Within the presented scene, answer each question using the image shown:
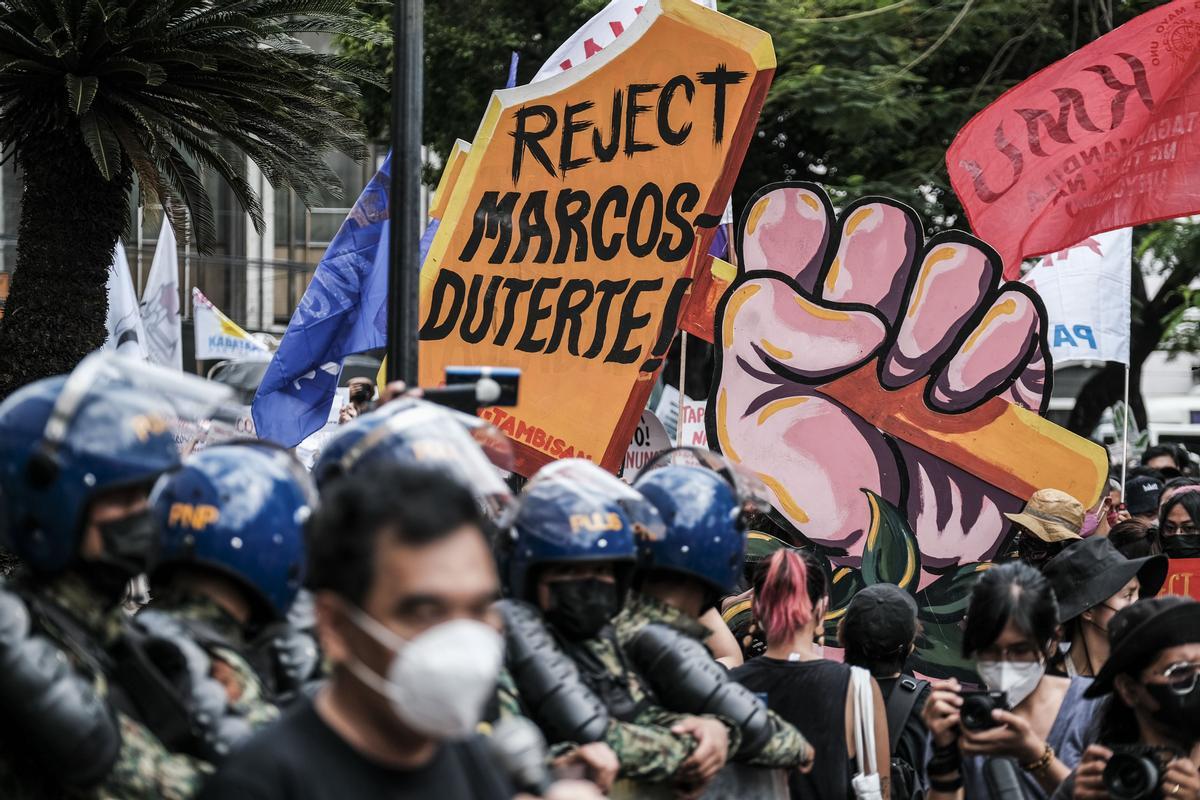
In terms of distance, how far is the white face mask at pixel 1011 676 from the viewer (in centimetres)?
452

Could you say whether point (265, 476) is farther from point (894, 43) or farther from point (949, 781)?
point (894, 43)

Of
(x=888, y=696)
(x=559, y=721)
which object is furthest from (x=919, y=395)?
(x=559, y=721)

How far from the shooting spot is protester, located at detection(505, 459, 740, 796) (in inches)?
158

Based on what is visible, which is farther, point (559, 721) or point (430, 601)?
point (559, 721)

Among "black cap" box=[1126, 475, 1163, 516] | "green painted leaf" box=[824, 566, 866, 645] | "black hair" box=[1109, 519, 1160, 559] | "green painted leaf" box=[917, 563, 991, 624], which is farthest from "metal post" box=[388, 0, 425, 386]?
"black cap" box=[1126, 475, 1163, 516]

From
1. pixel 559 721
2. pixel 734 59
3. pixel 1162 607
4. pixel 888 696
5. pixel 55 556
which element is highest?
pixel 734 59

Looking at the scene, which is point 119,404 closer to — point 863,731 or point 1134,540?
point 863,731

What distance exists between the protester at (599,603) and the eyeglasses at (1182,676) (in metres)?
1.07

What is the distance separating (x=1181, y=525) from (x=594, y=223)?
3.35 metres

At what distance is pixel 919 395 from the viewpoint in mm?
8664

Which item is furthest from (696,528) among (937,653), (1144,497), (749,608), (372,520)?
(1144,497)

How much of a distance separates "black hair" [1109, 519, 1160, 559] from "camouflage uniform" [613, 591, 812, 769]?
155 inches

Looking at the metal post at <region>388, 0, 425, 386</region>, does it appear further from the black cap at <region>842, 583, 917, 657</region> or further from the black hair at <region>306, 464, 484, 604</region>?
the black hair at <region>306, 464, 484, 604</region>

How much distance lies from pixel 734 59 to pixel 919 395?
2.08 metres
